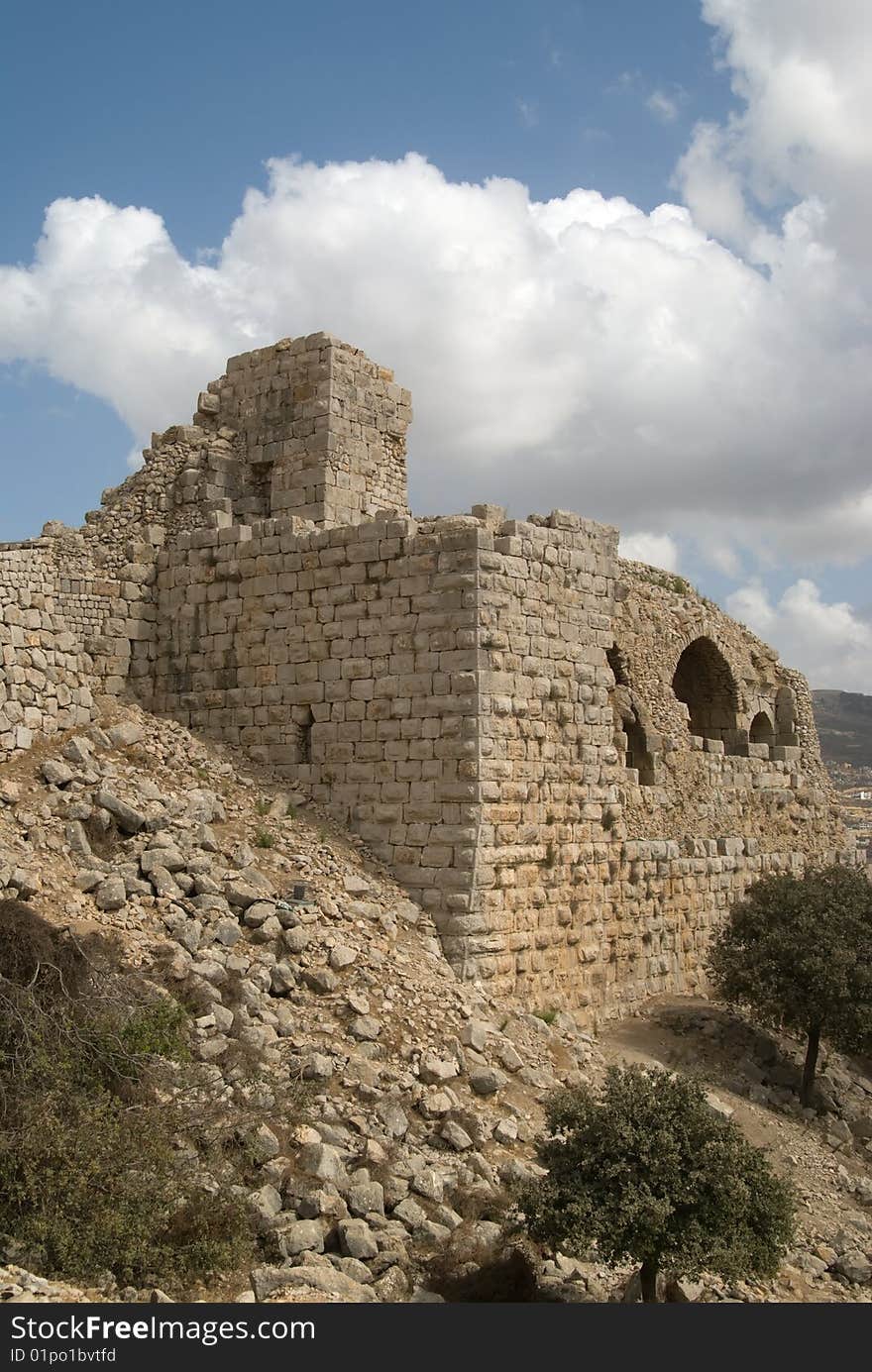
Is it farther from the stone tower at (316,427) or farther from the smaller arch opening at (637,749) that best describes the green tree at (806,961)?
the stone tower at (316,427)

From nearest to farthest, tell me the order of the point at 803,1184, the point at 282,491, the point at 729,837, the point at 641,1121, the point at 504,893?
the point at 641,1121, the point at 803,1184, the point at 504,893, the point at 282,491, the point at 729,837

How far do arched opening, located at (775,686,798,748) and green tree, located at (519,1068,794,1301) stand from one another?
13.2 m

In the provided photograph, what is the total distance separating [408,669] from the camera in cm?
1224

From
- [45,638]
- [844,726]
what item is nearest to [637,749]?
[45,638]

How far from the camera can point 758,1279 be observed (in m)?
8.27

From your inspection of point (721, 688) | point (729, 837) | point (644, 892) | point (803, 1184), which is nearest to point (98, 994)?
point (803, 1184)

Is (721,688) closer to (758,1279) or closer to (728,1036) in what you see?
(728,1036)

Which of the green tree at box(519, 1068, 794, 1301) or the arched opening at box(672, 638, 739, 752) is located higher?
the arched opening at box(672, 638, 739, 752)

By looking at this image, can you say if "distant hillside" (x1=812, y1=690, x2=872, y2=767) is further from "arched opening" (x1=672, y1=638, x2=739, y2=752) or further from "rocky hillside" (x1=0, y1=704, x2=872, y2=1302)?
"rocky hillside" (x1=0, y1=704, x2=872, y2=1302)

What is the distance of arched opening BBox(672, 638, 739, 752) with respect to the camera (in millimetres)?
19562

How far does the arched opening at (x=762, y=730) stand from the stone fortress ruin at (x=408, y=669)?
3.25 metres

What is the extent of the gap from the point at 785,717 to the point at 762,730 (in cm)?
45

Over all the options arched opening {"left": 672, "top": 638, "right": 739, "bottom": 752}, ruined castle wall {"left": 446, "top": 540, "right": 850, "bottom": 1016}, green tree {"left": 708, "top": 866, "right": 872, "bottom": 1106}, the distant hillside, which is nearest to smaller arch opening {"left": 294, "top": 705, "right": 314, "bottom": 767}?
ruined castle wall {"left": 446, "top": 540, "right": 850, "bottom": 1016}

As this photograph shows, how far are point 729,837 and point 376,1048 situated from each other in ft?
27.0
